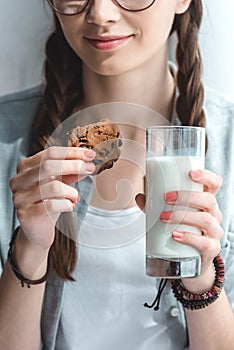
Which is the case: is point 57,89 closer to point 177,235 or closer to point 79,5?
point 79,5

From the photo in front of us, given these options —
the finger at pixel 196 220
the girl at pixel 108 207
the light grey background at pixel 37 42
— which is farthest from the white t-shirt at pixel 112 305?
the light grey background at pixel 37 42

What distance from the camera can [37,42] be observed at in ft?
4.50

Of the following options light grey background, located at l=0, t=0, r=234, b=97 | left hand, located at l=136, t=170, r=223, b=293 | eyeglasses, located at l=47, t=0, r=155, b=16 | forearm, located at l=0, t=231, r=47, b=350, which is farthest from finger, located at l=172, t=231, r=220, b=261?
light grey background, located at l=0, t=0, r=234, b=97

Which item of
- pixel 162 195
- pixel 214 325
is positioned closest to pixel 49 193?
pixel 162 195

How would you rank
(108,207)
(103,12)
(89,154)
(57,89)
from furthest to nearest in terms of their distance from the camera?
(57,89) → (108,207) → (103,12) → (89,154)

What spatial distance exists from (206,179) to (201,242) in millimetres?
90

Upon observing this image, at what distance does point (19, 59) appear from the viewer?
137cm

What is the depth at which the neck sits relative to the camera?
4.08ft

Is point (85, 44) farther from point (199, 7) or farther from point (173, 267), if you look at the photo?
point (173, 267)

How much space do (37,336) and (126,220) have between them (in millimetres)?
249

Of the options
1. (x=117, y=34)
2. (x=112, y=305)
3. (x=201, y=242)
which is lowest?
(x=112, y=305)

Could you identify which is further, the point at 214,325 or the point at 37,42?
the point at 37,42

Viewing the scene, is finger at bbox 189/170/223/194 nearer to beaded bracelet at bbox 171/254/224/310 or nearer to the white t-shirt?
beaded bracelet at bbox 171/254/224/310

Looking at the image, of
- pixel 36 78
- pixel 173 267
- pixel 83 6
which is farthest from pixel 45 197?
pixel 36 78
